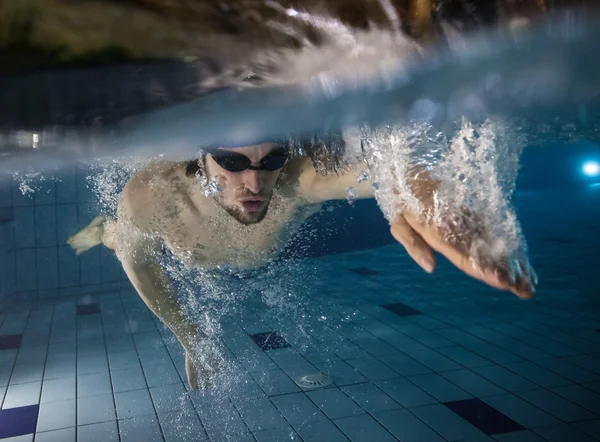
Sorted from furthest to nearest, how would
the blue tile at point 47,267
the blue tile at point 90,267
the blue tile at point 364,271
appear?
the blue tile at point 364,271 < the blue tile at point 90,267 < the blue tile at point 47,267

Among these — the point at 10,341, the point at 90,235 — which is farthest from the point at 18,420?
the point at 10,341

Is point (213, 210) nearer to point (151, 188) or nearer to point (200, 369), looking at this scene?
point (151, 188)

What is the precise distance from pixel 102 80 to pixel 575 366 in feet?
19.1

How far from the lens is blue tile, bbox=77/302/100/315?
902cm

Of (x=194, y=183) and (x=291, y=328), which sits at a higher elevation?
(x=194, y=183)

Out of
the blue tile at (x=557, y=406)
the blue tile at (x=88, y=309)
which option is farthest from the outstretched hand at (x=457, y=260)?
the blue tile at (x=88, y=309)

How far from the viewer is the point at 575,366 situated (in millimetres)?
5391

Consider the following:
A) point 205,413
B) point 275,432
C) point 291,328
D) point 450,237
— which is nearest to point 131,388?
point 205,413

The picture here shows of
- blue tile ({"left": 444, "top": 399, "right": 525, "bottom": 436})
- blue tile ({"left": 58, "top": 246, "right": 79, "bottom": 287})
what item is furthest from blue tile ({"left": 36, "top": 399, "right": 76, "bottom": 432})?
blue tile ({"left": 58, "top": 246, "right": 79, "bottom": 287})

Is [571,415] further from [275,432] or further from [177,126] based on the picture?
[177,126]

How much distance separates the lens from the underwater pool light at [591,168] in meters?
25.5

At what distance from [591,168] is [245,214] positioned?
27292 mm

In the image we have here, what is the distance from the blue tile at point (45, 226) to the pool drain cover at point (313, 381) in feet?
23.2

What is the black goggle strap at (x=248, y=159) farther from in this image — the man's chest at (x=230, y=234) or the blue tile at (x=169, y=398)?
the blue tile at (x=169, y=398)
